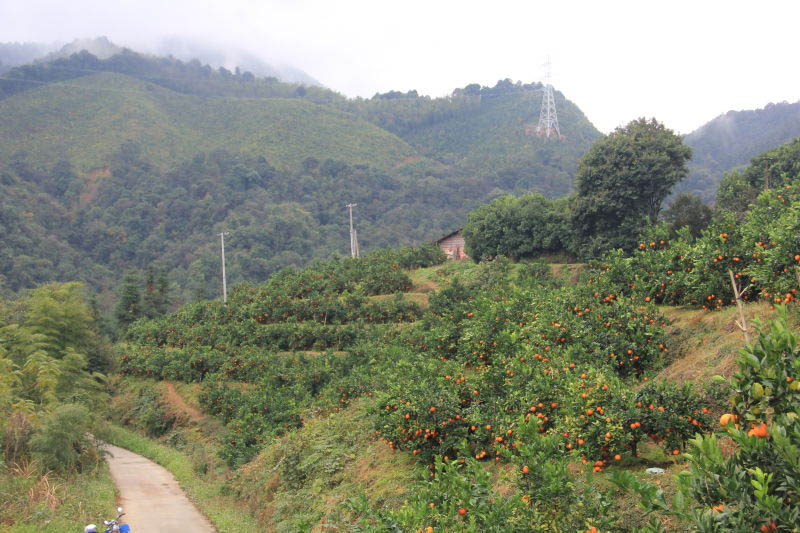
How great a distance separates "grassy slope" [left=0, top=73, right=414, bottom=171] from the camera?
75625 mm

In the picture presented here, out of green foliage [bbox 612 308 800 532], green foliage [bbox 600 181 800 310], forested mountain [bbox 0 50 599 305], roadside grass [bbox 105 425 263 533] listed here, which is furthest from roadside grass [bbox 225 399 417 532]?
forested mountain [bbox 0 50 599 305]

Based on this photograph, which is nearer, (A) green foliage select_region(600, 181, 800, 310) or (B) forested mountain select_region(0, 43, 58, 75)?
(A) green foliage select_region(600, 181, 800, 310)

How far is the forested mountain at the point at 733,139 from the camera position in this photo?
5944 cm

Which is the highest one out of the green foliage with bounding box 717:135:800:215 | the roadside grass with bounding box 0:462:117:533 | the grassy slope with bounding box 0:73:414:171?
the grassy slope with bounding box 0:73:414:171

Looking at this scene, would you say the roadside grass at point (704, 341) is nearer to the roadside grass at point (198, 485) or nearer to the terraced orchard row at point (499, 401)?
the terraced orchard row at point (499, 401)

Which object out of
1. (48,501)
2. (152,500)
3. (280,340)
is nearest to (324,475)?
(48,501)

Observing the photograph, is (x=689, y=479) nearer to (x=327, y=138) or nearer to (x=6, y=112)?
(x=327, y=138)

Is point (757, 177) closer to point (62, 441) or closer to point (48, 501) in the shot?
point (62, 441)

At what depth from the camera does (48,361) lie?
52.2ft

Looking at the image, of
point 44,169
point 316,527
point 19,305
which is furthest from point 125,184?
point 316,527

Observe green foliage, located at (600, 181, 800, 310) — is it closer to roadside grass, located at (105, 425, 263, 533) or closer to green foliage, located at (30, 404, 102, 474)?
roadside grass, located at (105, 425, 263, 533)

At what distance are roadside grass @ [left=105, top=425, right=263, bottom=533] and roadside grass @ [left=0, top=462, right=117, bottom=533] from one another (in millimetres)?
1821

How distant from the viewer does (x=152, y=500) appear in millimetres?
13297

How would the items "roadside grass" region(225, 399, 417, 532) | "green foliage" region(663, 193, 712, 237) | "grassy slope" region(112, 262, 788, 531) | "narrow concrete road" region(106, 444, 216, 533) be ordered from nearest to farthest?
1. "grassy slope" region(112, 262, 788, 531)
2. "roadside grass" region(225, 399, 417, 532)
3. "narrow concrete road" region(106, 444, 216, 533)
4. "green foliage" region(663, 193, 712, 237)
